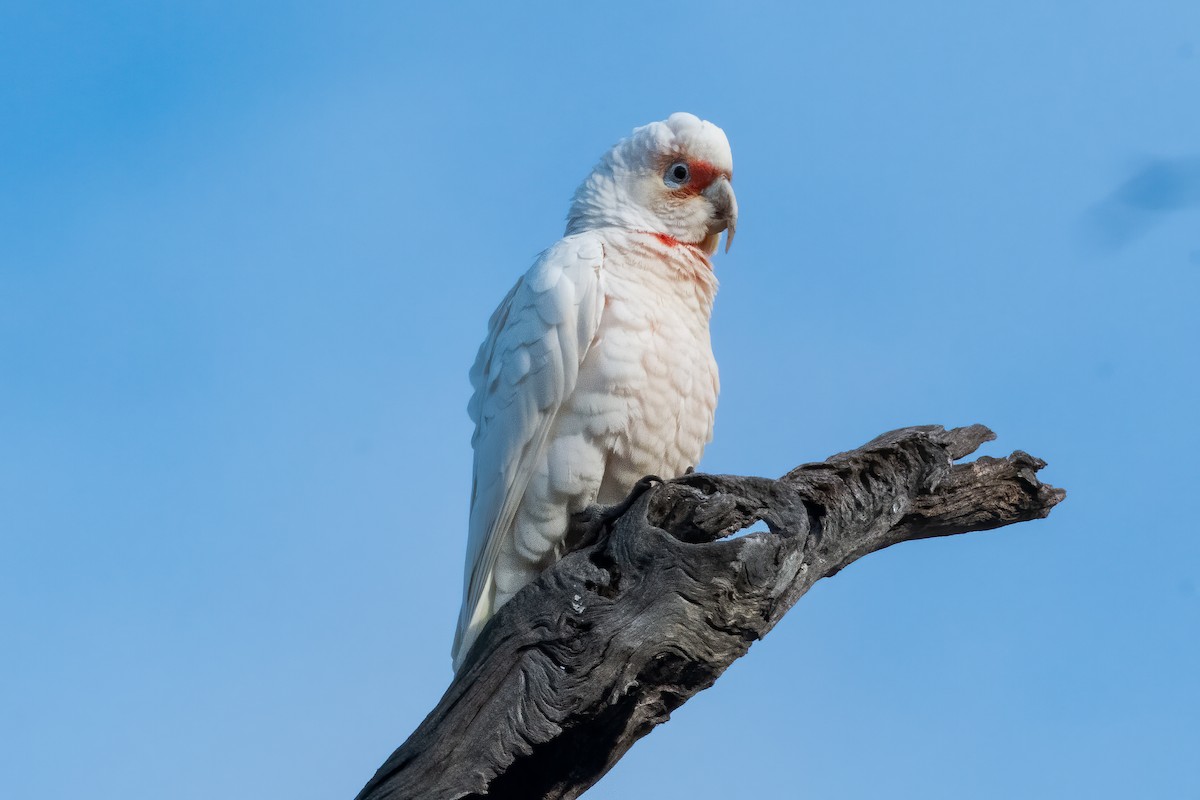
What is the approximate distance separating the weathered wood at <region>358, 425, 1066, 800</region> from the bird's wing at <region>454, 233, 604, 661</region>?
0.66m

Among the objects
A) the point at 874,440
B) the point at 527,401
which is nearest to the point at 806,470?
the point at 874,440

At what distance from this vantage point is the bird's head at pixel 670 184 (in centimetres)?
599

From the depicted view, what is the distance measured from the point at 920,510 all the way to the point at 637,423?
1.42 meters

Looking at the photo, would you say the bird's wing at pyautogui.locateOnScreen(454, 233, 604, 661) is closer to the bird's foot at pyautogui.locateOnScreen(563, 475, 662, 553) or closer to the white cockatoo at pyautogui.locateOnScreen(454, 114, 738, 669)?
the white cockatoo at pyautogui.locateOnScreen(454, 114, 738, 669)

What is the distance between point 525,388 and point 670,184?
4.86ft

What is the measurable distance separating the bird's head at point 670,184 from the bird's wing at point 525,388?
0.55 m

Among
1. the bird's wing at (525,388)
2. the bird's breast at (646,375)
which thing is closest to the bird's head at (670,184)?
the bird's breast at (646,375)

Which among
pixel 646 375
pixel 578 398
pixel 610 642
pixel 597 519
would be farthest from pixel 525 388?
pixel 610 642

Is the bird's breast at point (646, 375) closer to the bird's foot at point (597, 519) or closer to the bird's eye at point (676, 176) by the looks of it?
the bird's foot at point (597, 519)

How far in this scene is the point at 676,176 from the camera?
6.04 meters

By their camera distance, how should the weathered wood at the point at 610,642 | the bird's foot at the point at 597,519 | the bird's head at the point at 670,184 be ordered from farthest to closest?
the bird's head at the point at 670,184 → the bird's foot at the point at 597,519 → the weathered wood at the point at 610,642

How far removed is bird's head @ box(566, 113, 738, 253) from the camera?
19.7 feet

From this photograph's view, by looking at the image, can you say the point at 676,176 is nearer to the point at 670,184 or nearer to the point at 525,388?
the point at 670,184

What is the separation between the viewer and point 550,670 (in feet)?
14.0
